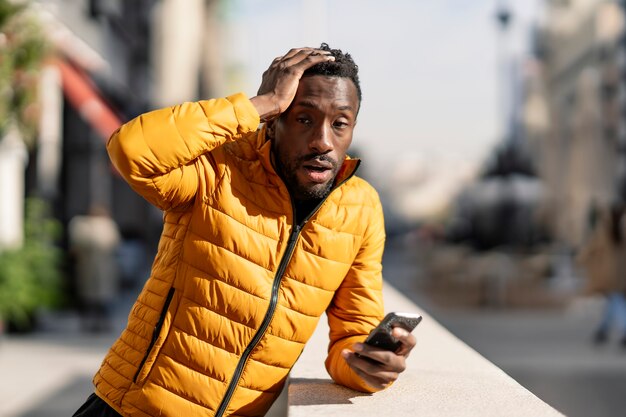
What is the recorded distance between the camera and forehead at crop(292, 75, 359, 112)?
9.37ft

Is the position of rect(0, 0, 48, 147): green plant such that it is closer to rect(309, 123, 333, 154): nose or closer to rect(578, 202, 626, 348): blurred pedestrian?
rect(309, 123, 333, 154): nose

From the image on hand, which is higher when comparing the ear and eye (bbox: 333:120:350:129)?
eye (bbox: 333:120:350:129)

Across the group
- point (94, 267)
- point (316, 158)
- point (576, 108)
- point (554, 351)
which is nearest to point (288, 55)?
point (316, 158)

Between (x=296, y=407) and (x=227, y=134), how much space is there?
2.73ft

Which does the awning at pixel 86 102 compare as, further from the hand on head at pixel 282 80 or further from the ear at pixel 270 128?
the hand on head at pixel 282 80

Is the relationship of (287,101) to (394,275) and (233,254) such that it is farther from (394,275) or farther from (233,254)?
(394,275)

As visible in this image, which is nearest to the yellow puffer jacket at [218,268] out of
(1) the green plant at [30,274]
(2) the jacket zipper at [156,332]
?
(2) the jacket zipper at [156,332]

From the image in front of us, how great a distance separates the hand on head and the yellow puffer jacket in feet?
0.15

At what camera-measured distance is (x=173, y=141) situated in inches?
106

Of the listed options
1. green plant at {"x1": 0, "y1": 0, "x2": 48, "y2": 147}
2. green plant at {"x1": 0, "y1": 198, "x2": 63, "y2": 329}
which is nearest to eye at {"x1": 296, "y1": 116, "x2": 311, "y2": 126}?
green plant at {"x1": 0, "y1": 0, "x2": 48, "y2": 147}

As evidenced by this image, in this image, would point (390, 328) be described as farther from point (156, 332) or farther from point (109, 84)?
point (109, 84)

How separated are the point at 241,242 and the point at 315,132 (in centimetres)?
39

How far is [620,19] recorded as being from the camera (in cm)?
3006

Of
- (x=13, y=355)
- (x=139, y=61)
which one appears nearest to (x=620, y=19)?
(x=139, y=61)
